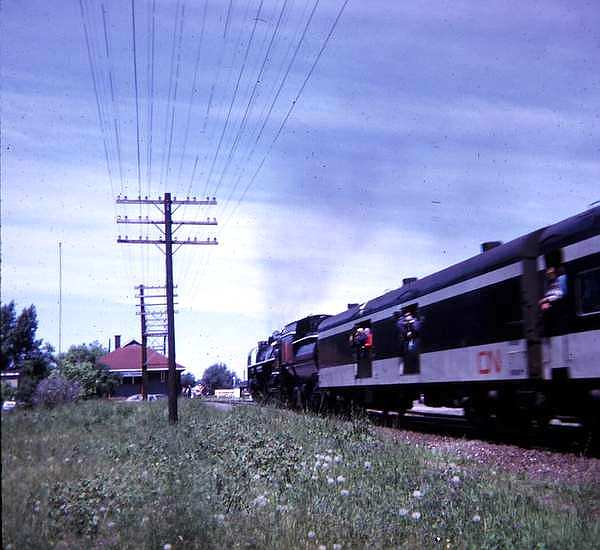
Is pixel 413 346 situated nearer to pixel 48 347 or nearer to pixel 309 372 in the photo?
pixel 309 372

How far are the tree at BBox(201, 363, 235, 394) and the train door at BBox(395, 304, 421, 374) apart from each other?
10117 cm

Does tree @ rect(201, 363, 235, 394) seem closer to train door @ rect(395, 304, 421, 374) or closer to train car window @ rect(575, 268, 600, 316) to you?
train door @ rect(395, 304, 421, 374)

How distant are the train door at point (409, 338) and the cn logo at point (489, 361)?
3.05 meters

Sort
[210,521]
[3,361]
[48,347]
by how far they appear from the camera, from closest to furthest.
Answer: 1. [3,361]
2. [48,347]
3. [210,521]

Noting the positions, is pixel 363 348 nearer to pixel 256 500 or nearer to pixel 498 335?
pixel 498 335

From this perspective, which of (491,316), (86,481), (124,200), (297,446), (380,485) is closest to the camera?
(86,481)

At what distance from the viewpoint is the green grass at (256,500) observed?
4.36m

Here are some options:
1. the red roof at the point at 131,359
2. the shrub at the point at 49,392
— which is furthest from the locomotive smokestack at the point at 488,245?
the red roof at the point at 131,359

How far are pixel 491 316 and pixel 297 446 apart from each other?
517cm

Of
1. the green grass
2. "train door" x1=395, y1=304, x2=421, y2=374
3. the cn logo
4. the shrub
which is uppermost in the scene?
"train door" x1=395, y1=304, x2=421, y2=374

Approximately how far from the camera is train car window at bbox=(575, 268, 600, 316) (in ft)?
34.3

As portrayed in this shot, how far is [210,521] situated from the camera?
563 centimetres

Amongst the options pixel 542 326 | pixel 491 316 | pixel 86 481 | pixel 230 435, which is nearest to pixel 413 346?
pixel 491 316

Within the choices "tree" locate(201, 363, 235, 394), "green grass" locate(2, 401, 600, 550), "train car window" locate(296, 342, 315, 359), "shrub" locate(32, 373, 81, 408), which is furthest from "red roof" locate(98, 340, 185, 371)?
"tree" locate(201, 363, 235, 394)
